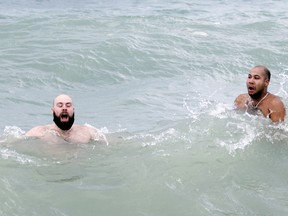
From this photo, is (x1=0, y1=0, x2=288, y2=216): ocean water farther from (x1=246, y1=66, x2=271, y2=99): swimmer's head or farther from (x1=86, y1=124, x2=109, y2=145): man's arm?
(x1=246, y1=66, x2=271, y2=99): swimmer's head

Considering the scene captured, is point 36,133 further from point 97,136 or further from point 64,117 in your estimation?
point 97,136

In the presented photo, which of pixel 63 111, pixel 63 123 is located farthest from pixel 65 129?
pixel 63 111

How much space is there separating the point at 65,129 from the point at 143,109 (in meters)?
2.86

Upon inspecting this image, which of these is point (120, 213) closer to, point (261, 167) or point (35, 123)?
point (261, 167)

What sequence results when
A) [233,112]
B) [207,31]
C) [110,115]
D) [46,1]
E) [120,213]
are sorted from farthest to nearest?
→ [46,1], [207,31], [110,115], [233,112], [120,213]

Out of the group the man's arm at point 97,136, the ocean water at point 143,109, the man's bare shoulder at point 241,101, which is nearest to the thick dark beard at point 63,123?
the ocean water at point 143,109

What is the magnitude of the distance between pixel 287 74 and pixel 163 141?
6.11 meters

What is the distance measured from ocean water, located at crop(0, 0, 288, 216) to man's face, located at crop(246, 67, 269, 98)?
434 mm

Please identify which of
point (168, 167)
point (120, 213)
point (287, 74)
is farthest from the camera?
point (287, 74)

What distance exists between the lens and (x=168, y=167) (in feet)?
24.9

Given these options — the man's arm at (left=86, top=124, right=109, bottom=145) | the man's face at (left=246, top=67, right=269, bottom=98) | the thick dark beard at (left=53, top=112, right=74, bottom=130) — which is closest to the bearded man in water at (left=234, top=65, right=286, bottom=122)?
the man's face at (left=246, top=67, right=269, bottom=98)

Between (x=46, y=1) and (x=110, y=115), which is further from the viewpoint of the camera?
(x=46, y=1)

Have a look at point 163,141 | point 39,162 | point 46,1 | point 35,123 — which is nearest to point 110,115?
point 35,123

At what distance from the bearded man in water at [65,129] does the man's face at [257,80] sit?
7.39 ft
